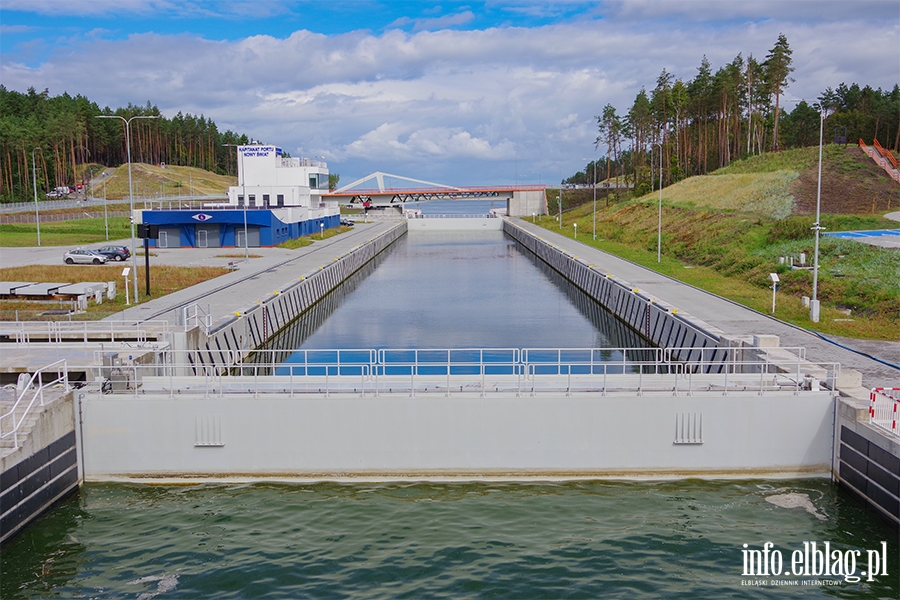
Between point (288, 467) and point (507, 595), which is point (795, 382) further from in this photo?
point (288, 467)

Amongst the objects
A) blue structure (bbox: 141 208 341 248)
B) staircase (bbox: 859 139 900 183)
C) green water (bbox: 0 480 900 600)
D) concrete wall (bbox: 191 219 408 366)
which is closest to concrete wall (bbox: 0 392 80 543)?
green water (bbox: 0 480 900 600)

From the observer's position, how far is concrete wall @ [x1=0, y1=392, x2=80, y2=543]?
16547mm

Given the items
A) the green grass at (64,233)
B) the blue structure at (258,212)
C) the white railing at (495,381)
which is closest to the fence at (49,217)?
the green grass at (64,233)

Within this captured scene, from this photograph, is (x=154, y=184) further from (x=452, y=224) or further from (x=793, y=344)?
(x=793, y=344)

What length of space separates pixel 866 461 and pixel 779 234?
36.3 metres

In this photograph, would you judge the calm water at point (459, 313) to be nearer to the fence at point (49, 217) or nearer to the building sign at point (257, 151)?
the building sign at point (257, 151)

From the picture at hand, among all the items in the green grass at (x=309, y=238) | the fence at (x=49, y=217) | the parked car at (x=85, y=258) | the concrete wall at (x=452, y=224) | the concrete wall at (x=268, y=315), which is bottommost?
the concrete wall at (x=268, y=315)

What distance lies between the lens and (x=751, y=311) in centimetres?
3309

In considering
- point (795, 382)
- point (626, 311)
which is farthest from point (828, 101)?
point (795, 382)

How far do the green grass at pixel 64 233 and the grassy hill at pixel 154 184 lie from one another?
4232 centimetres

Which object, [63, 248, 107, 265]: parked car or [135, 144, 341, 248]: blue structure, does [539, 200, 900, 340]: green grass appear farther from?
[63, 248, 107, 265]: parked car

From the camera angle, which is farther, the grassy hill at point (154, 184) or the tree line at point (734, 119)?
the grassy hill at point (154, 184)

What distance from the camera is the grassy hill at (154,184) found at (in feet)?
478

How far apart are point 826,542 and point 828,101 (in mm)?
123105
